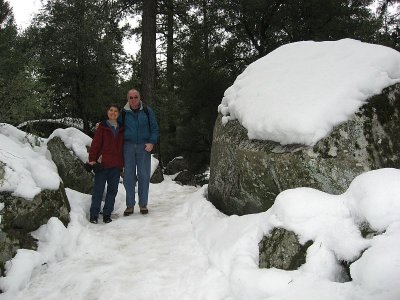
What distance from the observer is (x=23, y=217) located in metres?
4.57

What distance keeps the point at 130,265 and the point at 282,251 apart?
1821 mm

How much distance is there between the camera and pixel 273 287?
10.5ft

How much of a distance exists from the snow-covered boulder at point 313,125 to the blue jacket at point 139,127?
130 cm

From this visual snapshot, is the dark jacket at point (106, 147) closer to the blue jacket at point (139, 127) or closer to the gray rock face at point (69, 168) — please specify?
the blue jacket at point (139, 127)

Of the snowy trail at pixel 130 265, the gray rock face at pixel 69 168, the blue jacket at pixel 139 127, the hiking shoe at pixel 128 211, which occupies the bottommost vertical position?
the snowy trail at pixel 130 265

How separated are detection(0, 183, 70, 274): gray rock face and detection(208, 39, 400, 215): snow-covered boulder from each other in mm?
2475

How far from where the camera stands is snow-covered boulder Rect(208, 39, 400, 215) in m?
4.25

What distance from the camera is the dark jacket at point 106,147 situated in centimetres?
582

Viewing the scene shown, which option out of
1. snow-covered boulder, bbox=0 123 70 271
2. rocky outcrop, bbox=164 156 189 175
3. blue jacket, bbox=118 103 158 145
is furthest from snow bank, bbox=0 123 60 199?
rocky outcrop, bbox=164 156 189 175

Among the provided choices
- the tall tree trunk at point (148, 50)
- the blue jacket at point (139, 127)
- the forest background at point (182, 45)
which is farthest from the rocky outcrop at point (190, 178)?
the blue jacket at point (139, 127)

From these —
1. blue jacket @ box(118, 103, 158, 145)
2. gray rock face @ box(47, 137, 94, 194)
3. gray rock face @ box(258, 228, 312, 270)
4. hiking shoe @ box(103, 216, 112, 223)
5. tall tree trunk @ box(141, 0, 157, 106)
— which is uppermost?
tall tree trunk @ box(141, 0, 157, 106)

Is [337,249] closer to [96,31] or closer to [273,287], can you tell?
[273,287]

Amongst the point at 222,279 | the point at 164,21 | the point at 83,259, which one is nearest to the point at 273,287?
the point at 222,279

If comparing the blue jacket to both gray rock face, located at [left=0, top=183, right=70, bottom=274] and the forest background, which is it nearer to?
gray rock face, located at [left=0, top=183, right=70, bottom=274]
